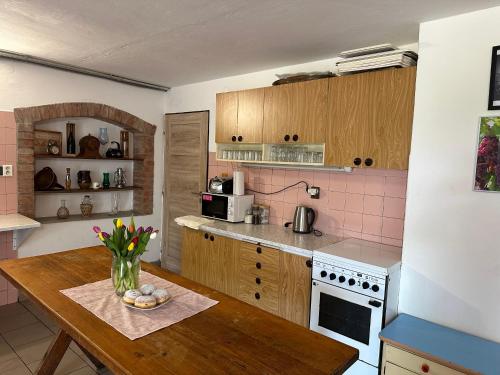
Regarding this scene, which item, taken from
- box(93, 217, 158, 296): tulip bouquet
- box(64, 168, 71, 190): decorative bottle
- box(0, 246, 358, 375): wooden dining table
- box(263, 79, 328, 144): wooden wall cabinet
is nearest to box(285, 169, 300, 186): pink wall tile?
box(263, 79, 328, 144): wooden wall cabinet

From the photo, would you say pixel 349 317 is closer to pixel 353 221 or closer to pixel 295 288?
pixel 295 288

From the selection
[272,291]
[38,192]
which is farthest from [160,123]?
[272,291]

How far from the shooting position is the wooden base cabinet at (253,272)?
271cm

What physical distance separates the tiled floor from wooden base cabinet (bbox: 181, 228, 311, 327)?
120 centimetres

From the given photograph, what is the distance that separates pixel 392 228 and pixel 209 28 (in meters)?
2.09

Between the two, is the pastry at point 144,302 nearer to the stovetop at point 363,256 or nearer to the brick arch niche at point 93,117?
the stovetop at point 363,256

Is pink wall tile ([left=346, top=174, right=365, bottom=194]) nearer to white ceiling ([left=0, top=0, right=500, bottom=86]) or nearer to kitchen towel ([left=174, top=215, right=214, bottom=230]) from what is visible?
white ceiling ([left=0, top=0, right=500, bottom=86])

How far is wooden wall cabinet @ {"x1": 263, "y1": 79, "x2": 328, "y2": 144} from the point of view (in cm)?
282

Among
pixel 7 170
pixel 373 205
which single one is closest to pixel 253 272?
pixel 373 205

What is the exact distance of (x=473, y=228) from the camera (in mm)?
2080

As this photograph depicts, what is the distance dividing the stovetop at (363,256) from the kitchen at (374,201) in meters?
0.03

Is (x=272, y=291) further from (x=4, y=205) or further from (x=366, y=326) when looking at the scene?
(x=4, y=205)

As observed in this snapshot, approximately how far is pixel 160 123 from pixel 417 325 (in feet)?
12.7

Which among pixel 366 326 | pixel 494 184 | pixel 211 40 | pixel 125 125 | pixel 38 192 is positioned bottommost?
pixel 366 326
